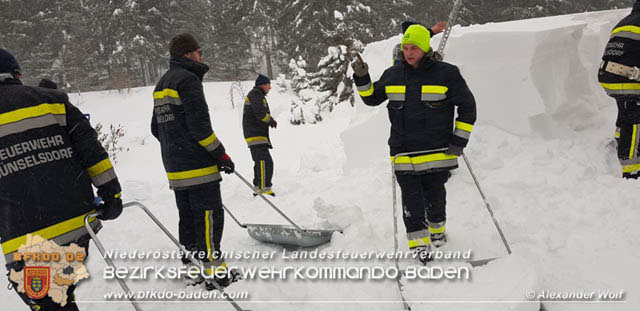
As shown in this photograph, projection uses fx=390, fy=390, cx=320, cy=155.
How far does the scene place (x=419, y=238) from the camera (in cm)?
332

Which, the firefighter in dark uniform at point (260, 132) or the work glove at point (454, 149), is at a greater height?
the work glove at point (454, 149)

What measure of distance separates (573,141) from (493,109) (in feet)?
3.05

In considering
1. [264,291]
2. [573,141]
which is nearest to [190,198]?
[264,291]

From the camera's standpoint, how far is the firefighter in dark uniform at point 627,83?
155 inches

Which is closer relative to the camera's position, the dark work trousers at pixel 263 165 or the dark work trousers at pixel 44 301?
the dark work trousers at pixel 44 301

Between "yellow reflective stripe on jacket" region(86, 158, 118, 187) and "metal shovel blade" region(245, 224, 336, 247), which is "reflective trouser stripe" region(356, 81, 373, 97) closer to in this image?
"metal shovel blade" region(245, 224, 336, 247)

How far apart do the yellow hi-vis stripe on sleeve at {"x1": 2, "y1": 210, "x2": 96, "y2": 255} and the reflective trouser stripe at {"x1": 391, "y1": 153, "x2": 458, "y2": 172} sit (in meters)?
2.35

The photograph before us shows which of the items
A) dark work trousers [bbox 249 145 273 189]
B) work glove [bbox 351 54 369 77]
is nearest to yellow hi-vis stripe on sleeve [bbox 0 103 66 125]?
work glove [bbox 351 54 369 77]

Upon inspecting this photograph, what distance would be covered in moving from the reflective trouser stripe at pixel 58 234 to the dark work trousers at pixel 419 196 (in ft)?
7.69

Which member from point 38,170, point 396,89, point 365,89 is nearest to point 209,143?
point 38,170

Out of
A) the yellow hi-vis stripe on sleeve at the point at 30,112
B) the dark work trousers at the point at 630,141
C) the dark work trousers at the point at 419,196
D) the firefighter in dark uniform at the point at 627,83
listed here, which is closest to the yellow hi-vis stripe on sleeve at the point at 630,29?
the firefighter in dark uniform at the point at 627,83

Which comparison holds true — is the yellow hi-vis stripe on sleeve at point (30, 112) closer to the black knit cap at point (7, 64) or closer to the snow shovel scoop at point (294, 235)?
the black knit cap at point (7, 64)

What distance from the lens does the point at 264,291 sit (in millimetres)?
3172

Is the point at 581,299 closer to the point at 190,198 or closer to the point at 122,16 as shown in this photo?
the point at 190,198
